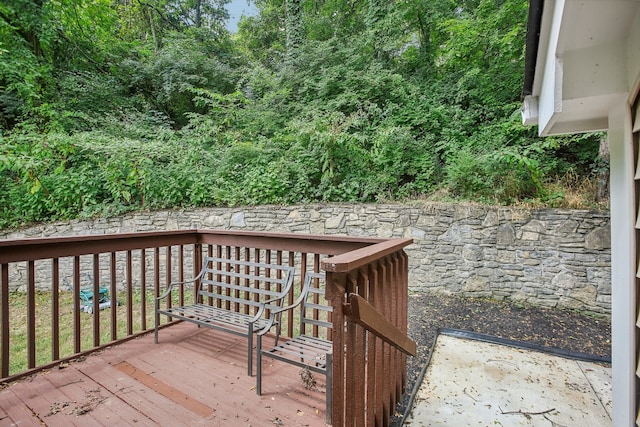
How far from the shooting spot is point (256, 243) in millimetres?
2840

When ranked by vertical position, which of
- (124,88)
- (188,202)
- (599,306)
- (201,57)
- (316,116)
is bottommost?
(599,306)

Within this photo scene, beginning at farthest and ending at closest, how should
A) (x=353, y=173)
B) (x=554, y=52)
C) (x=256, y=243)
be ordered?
(x=353, y=173) < (x=256, y=243) < (x=554, y=52)

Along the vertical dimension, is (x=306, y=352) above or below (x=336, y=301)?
below

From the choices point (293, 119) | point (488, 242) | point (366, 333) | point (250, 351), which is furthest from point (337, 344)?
point (293, 119)

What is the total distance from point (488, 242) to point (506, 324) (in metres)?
1.26

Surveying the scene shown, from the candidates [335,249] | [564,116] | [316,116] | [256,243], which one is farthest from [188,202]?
[564,116]

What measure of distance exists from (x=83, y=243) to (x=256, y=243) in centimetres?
132

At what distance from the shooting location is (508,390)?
2.31 m

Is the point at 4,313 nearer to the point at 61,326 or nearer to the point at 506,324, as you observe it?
the point at 61,326

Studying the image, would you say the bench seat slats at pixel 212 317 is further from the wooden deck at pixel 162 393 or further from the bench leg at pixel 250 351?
the wooden deck at pixel 162 393

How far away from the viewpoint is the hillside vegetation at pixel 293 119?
5.32m

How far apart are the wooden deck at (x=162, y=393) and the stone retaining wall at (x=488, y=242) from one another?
3096 mm

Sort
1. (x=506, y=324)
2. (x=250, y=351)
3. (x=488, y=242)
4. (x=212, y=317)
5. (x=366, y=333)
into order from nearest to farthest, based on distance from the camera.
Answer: (x=366, y=333) < (x=250, y=351) < (x=212, y=317) < (x=506, y=324) < (x=488, y=242)

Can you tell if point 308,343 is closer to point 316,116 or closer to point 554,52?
point 554,52
